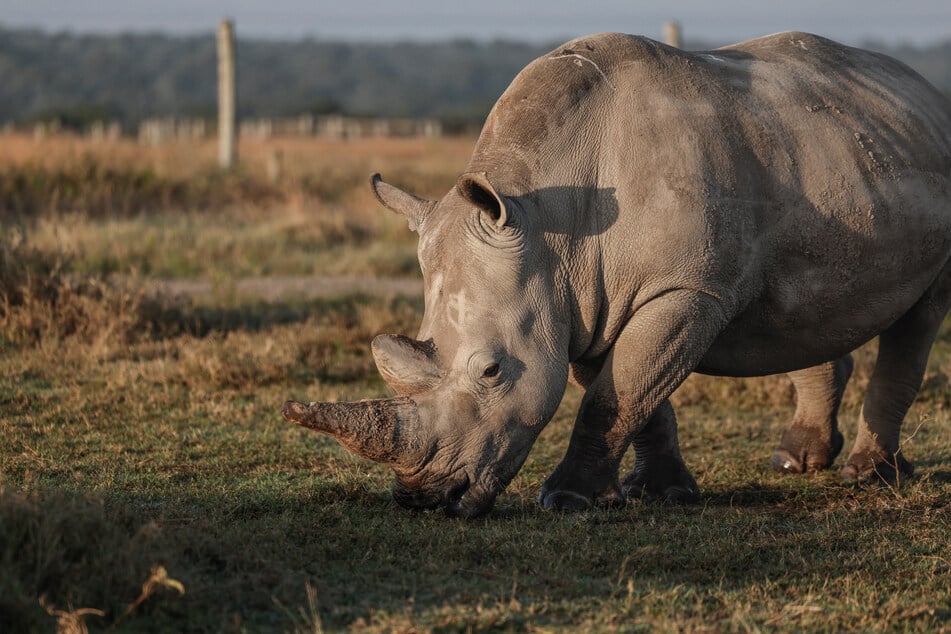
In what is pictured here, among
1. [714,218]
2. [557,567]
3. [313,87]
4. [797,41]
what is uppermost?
[797,41]

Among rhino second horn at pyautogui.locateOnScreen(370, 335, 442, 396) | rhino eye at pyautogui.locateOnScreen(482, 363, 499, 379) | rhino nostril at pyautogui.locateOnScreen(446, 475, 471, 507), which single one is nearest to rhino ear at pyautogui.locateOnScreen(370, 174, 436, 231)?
rhino second horn at pyautogui.locateOnScreen(370, 335, 442, 396)

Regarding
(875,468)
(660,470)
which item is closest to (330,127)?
(875,468)

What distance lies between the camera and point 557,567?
495 cm

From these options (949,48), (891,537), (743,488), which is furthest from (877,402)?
(949,48)

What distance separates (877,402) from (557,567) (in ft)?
9.25

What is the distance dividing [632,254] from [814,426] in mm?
2188

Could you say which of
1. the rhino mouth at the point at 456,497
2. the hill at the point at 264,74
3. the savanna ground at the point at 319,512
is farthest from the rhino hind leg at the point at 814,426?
the hill at the point at 264,74

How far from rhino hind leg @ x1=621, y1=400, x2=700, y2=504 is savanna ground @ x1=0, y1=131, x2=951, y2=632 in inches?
7.3

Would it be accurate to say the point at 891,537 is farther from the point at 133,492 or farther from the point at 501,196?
the point at 133,492

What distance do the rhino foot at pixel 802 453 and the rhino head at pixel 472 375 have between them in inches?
84.4

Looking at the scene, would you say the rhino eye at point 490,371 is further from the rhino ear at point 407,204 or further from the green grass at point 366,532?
the rhino ear at point 407,204

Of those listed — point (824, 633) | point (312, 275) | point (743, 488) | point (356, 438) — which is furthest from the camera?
point (312, 275)

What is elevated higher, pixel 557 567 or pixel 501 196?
pixel 501 196

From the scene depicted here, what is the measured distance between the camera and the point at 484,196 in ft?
17.8
